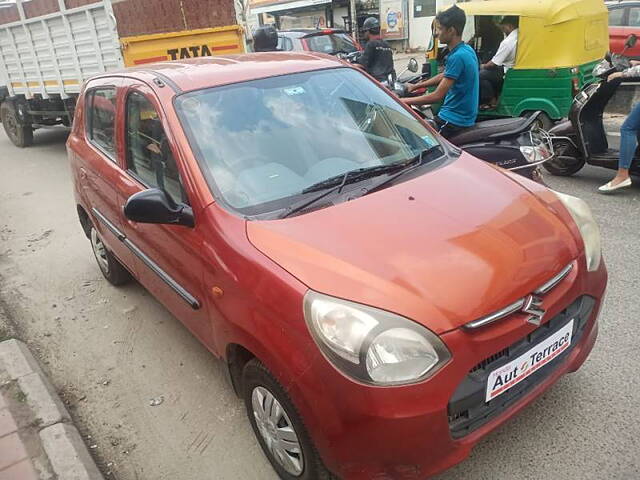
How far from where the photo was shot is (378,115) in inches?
116

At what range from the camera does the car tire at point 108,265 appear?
412 cm

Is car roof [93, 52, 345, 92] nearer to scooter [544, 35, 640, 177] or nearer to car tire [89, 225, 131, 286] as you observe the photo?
car tire [89, 225, 131, 286]

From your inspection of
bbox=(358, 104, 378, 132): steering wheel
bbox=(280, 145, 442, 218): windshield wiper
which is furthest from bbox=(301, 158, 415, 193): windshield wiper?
bbox=(358, 104, 378, 132): steering wheel

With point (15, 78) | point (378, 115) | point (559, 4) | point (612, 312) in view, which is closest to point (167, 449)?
point (378, 115)

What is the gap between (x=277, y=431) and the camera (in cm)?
214

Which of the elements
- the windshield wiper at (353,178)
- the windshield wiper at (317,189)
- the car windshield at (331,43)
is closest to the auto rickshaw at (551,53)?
the car windshield at (331,43)

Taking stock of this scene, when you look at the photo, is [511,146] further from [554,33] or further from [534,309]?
[554,33]

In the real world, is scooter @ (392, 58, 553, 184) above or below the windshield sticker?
below

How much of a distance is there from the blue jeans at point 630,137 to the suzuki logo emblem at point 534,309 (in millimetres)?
3856

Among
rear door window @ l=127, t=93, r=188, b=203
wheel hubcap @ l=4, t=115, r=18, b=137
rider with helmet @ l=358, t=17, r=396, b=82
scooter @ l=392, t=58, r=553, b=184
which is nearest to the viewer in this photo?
rear door window @ l=127, t=93, r=188, b=203

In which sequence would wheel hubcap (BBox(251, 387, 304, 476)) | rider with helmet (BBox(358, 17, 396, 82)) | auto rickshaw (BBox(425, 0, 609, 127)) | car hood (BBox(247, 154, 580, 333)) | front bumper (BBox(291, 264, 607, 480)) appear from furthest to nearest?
1. rider with helmet (BBox(358, 17, 396, 82))
2. auto rickshaw (BBox(425, 0, 609, 127))
3. wheel hubcap (BBox(251, 387, 304, 476))
4. car hood (BBox(247, 154, 580, 333))
5. front bumper (BBox(291, 264, 607, 480))

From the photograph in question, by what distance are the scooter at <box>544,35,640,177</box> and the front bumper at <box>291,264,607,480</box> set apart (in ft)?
14.0

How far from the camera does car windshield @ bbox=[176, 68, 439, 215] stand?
2381mm

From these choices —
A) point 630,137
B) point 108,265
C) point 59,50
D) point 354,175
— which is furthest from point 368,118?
point 59,50
